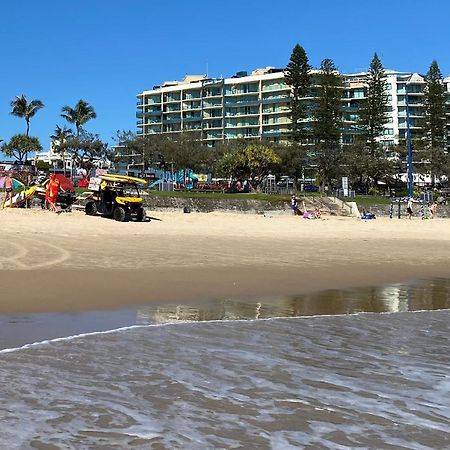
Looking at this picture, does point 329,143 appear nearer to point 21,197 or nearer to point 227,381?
point 21,197

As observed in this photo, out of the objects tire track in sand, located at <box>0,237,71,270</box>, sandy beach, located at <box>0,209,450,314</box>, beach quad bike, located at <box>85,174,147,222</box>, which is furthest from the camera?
beach quad bike, located at <box>85,174,147,222</box>

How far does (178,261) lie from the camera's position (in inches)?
471

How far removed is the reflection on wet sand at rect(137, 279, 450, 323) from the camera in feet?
23.7

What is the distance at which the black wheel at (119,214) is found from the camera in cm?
2120

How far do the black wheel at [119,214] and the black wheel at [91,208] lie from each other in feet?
3.92

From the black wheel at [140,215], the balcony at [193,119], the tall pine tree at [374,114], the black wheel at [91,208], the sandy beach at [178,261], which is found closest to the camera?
the sandy beach at [178,261]

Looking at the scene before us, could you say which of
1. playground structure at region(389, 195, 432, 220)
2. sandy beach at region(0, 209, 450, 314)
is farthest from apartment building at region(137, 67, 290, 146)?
sandy beach at region(0, 209, 450, 314)

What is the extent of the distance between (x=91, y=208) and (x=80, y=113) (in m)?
62.6

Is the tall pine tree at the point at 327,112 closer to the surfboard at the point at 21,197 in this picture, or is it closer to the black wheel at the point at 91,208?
the black wheel at the point at 91,208

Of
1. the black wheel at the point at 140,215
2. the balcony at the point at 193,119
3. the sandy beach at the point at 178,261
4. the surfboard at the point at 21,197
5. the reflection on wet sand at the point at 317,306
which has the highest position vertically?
the balcony at the point at 193,119

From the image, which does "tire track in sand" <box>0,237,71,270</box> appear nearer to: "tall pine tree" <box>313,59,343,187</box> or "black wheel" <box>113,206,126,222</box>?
"black wheel" <box>113,206,126,222</box>

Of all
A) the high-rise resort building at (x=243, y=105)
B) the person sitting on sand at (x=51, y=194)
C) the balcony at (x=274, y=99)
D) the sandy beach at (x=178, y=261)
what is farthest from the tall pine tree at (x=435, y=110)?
the person sitting on sand at (x=51, y=194)

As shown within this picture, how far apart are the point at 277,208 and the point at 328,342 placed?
95.2ft

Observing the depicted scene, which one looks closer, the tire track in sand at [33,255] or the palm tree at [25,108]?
the tire track in sand at [33,255]
